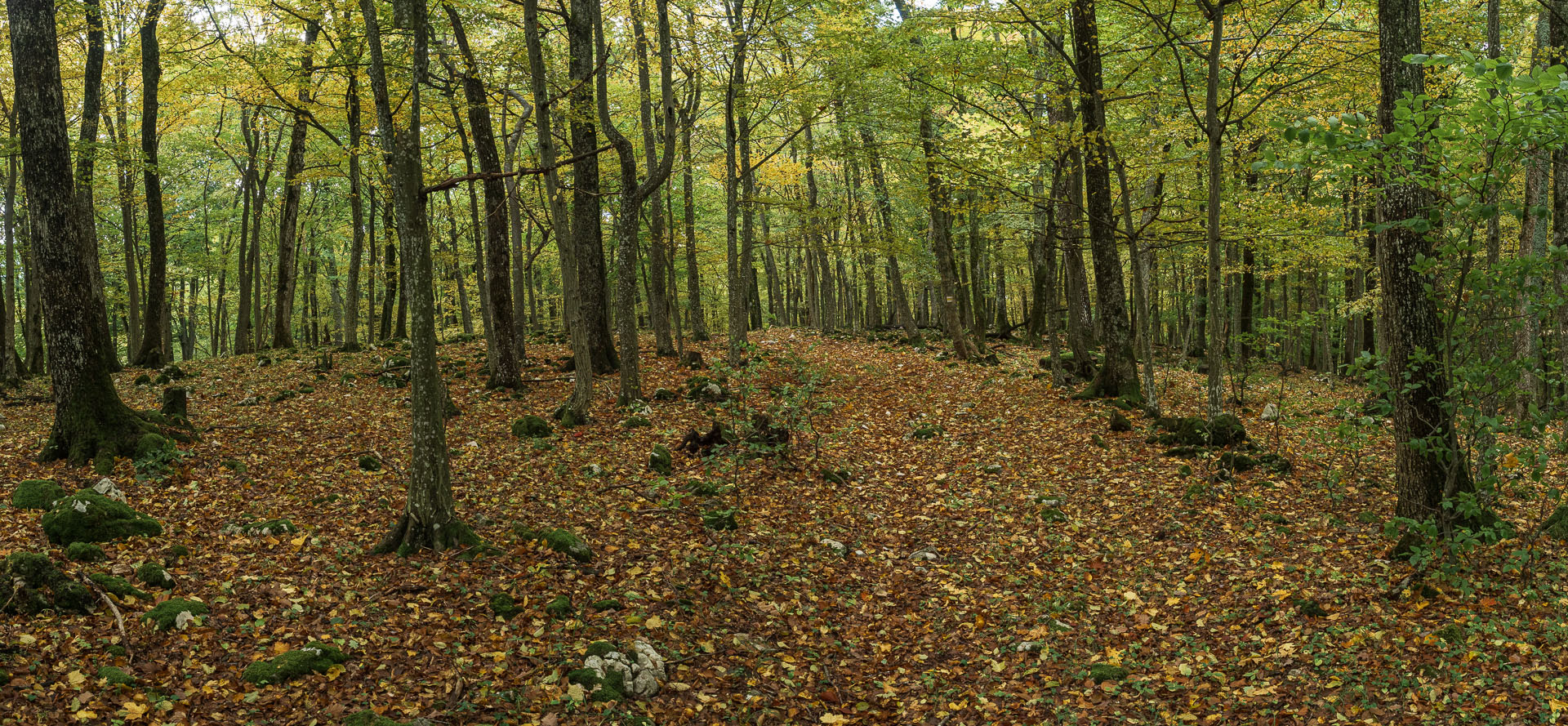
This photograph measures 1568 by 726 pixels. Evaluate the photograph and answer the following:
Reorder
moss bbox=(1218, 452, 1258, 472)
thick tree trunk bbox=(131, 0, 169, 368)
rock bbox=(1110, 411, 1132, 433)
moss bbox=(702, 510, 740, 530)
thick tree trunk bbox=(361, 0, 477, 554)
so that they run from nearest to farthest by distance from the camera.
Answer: thick tree trunk bbox=(361, 0, 477, 554), moss bbox=(702, 510, 740, 530), moss bbox=(1218, 452, 1258, 472), rock bbox=(1110, 411, 1132, 433), thick tree trunk bbox=(131, 0, 169, 368)

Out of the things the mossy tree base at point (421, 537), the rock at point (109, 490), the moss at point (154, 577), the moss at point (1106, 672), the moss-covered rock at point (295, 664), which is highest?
the rock at point (109, 490)

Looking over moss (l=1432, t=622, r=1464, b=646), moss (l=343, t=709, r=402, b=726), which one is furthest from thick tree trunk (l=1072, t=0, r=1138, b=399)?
moss (l=343, t=709, r=402, b=726)

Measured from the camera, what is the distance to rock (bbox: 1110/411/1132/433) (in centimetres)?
1097

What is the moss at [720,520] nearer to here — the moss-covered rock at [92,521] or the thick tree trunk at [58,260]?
the moss-covered rock at [92,521]

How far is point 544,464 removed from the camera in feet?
30.6

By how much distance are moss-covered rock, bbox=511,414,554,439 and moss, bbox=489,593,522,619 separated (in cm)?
478

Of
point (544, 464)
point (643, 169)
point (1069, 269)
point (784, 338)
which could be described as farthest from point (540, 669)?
point (643, 169)

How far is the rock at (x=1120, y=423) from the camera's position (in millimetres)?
10969

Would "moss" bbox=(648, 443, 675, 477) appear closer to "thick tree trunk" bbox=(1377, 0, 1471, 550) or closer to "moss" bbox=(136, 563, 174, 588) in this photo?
"moss" bbox=(136, 563, 174, 588)

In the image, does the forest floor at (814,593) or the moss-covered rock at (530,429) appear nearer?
the forest floor at (814,593)

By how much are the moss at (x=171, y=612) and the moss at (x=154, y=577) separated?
0.30m

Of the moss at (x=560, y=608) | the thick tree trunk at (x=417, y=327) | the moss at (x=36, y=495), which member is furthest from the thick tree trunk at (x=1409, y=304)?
the moss at (x=36, y=495)

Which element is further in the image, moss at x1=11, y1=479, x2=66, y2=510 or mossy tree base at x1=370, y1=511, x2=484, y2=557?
mossy tree base at x1=370, y1=511, x2=484, y2=557

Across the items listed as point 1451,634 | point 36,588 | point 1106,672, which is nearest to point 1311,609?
point 1451,634
